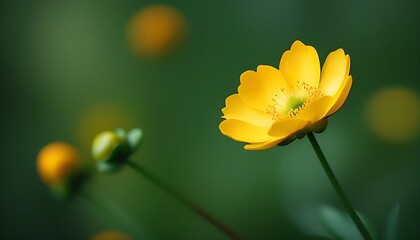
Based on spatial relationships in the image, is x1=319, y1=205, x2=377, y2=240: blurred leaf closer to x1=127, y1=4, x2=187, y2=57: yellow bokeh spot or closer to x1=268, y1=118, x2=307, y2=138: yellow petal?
x1=268, y1=118, x2=307, y2=138: yellow petal

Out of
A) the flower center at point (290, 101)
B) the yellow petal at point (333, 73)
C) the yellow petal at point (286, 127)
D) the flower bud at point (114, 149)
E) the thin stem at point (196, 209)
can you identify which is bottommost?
the thin stem at point (196, 209)

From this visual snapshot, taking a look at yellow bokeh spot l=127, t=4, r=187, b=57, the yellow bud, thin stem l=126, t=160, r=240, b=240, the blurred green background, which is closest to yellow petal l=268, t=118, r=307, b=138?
thin stem l=126, t=160, r=240, b=240

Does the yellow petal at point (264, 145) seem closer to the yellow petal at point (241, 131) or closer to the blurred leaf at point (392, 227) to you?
the yellow petal at point (241, 131)

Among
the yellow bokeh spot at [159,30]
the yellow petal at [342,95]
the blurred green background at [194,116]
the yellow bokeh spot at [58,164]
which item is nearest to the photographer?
the yellow petal at [342,95]

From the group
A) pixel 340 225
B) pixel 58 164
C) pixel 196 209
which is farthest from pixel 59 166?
pixel 340 225

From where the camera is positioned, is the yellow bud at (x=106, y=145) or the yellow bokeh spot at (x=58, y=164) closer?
the yellow bud at (x=106, y=145)

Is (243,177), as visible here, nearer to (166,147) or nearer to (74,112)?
(166,147)

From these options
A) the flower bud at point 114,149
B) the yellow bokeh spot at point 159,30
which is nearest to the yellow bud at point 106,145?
the flower bud at point 114,149
